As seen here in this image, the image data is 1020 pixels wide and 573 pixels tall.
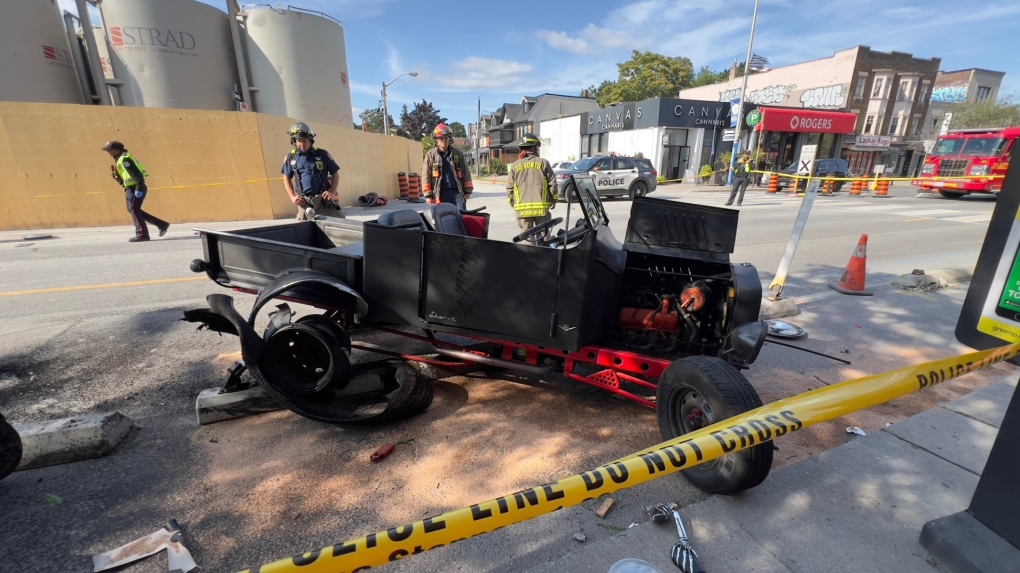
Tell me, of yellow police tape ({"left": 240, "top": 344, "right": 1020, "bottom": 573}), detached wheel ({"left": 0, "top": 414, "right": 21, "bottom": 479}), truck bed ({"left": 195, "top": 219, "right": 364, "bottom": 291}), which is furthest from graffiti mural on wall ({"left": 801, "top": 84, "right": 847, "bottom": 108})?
detached wheel ({"left": 0, "top": 414, "right": 21, "bottom": 479})

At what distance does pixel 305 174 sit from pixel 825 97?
4255 centimetres

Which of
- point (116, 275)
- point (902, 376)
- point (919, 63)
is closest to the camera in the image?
point (902, 376)

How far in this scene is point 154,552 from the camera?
1.97 metres

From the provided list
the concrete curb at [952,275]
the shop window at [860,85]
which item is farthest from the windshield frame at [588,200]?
the shop window at [860,85]

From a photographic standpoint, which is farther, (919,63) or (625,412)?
(919,63)

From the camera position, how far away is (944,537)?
193 cm

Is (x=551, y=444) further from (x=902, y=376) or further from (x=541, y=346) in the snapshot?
(x=902, y=376)

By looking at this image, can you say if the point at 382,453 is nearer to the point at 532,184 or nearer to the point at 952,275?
the point at 532,184

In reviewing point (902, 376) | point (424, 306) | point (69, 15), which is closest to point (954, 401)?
point (902, 376)

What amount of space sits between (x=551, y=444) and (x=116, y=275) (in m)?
6.77

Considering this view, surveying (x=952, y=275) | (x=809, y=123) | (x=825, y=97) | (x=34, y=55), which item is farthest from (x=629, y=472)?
(x=825, y=97)

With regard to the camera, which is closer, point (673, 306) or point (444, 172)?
point (673, 306)

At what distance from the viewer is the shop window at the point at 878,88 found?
34.7m

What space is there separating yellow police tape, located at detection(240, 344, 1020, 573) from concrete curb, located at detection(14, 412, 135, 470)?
2.22m
